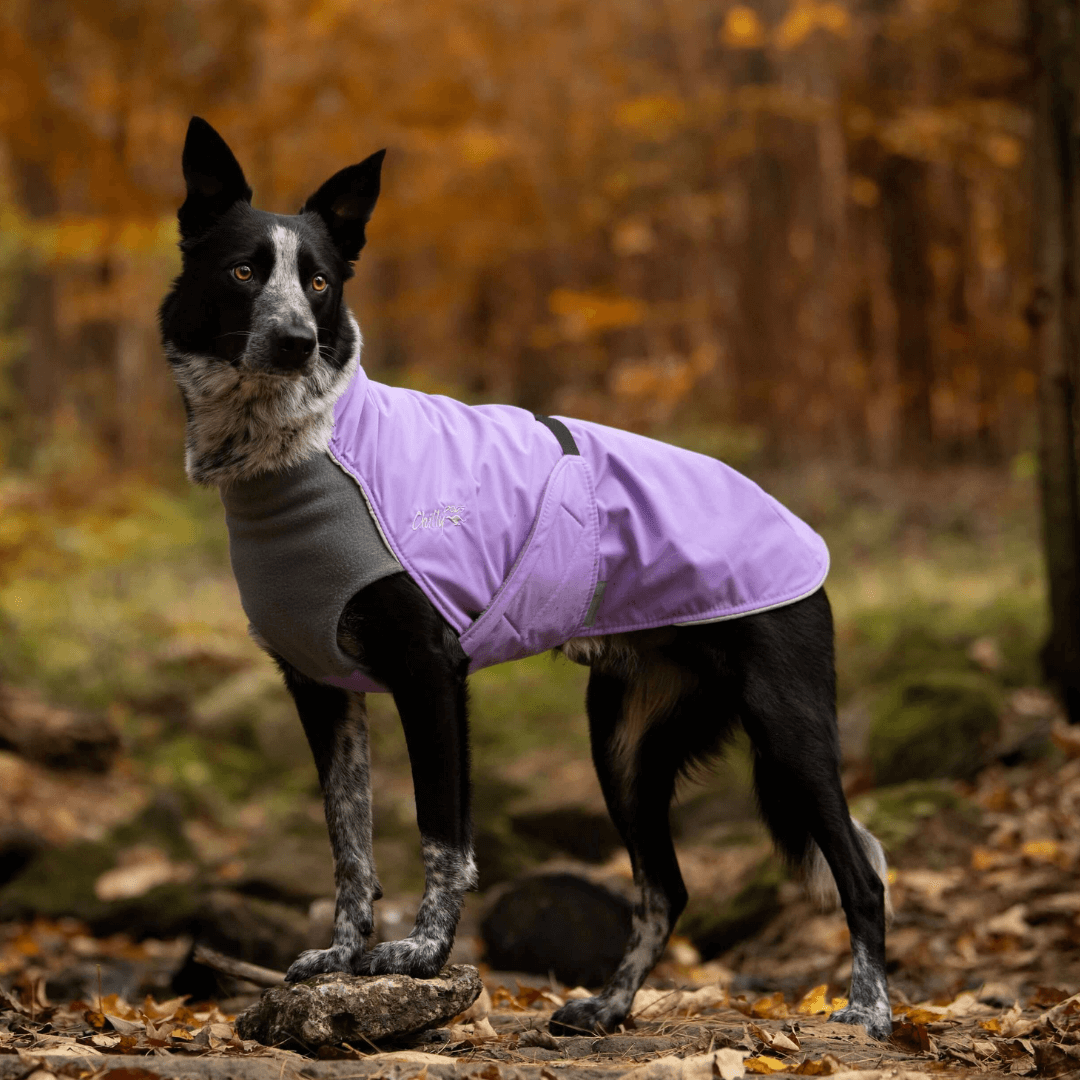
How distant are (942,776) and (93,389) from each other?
1522 cm

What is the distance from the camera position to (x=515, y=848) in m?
6.07

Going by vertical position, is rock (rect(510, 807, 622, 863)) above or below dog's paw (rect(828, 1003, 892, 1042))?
below

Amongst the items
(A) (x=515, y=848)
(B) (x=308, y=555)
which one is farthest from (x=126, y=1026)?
(A) (x=515, y=848)

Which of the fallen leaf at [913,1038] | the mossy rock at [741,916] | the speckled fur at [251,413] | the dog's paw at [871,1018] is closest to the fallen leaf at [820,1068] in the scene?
the fallen leaf at [913,1038]

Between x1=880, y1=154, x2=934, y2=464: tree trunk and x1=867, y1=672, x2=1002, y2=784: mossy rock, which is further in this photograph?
x1=880, y1=154, x2=934, y2=464: tree trunk

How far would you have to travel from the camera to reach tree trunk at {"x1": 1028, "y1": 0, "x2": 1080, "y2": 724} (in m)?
5.89

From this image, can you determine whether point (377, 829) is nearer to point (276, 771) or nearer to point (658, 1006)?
point (276, 771)

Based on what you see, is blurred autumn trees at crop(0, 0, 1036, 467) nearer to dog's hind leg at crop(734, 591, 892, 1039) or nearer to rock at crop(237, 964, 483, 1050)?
dog's hind leg at crop(734, 591, 892, 1039)

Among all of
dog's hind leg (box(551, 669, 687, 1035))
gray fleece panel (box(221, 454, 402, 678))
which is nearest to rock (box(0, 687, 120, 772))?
dog's hind leg (box(551, 669, 687, 1035))

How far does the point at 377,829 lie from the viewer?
21.5 ft

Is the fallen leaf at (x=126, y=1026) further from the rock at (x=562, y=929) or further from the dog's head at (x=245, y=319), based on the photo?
the rock at (x=562, y=929)

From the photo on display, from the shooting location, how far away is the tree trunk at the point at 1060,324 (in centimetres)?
589

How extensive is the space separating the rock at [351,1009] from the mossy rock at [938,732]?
3745 mm

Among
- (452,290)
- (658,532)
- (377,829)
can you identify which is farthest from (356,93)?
(658,532)
